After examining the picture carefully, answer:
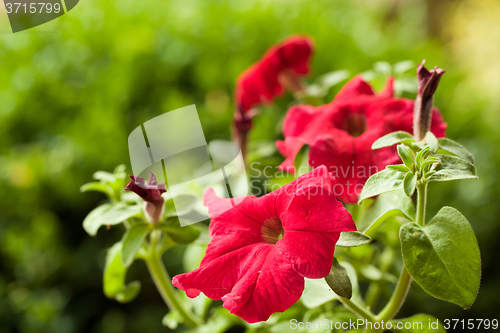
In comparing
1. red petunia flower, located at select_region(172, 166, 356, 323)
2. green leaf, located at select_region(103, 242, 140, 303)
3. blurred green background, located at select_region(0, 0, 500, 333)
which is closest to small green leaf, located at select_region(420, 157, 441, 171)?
red petunia flower, located at select_region(172, 166, 356, 323)

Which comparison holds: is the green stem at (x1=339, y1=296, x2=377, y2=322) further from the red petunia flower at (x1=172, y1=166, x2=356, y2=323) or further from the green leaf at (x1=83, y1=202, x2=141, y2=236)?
the green leaf at (x1=83, y1=202, x2=141, y2=236)

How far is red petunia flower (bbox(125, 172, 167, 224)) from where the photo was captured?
1.64ft

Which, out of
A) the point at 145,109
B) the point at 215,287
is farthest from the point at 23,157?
the point at 215,287

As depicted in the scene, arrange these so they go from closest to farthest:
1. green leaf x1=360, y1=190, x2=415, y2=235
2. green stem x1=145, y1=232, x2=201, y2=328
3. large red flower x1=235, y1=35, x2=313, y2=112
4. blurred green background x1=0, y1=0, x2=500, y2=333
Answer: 1. green leaf x1=360, y1=190, x2=415, y2=235
2. green stem x1=145, y1=232, x2=201, y2=328
3. large red flower x1=235, y1=35, x2=313, y2=112
4. blurred green background x1=0, y1=0, x2=500, y2=333

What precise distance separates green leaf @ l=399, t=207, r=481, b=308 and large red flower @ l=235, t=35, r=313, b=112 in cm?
54

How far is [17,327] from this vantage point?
4.27 feet

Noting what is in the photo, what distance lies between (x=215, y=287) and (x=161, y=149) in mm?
298

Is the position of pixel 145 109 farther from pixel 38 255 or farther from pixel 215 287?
pixel 215 287

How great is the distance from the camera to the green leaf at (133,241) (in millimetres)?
547

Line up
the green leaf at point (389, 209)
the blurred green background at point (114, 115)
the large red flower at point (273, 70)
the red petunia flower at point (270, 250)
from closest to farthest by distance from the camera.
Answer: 1. the red petunia flower at point (270, 250)
2. the green leaf at point (389, 209)
3. the large red flower at point (273, 70)
4. the blurred green background at point (114, 115)

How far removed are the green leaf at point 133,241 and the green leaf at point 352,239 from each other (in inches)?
10.4

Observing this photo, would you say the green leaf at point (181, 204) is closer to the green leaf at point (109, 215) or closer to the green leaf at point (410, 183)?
the green leaf at point (109, 215)

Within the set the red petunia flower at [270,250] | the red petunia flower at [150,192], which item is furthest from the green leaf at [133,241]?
the red petunia flower at [270,250]

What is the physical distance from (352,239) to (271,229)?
0.32 ft
